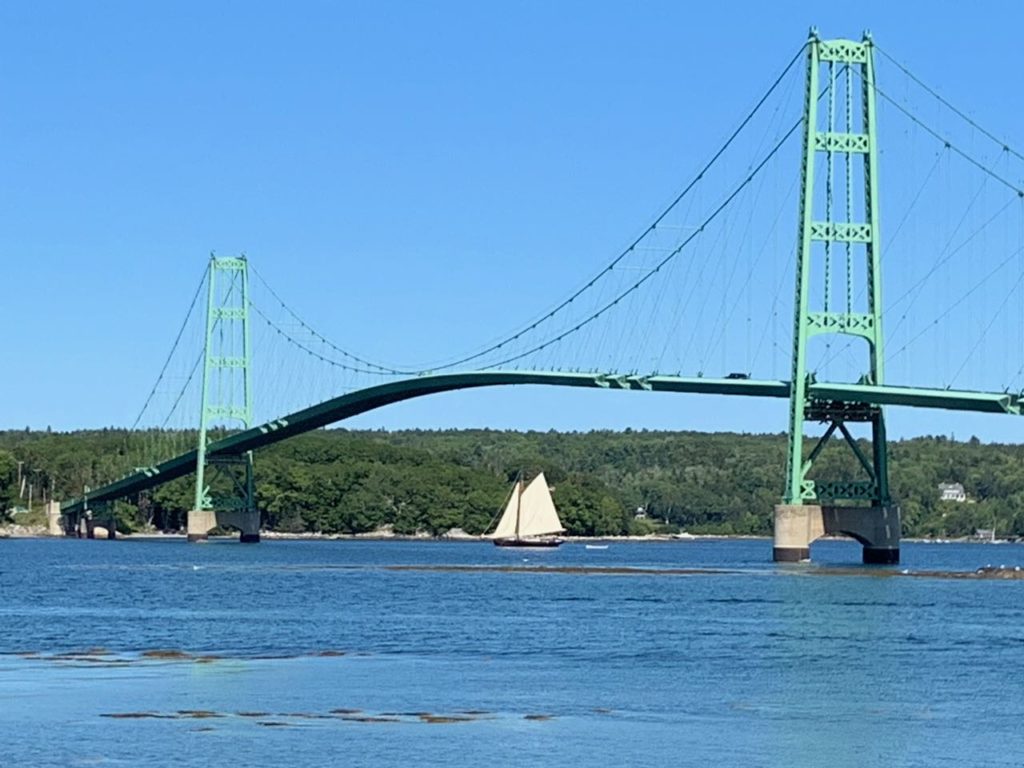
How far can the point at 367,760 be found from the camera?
92.1ft

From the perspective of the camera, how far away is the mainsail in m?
132

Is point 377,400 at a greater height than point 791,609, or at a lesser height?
greater

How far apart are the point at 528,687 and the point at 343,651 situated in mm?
7192

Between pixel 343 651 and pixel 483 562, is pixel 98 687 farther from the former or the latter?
pixel 483 562

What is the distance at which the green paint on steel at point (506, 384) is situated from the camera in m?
75.8

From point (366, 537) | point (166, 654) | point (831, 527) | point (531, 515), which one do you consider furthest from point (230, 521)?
point (166, 654)

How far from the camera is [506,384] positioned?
95.8 meters

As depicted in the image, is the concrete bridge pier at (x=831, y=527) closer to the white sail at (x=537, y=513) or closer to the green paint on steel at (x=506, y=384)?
the green paint on steel at (x=506, y=384)

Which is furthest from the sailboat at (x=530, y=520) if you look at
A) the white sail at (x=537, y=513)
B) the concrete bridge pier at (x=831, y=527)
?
the concrete bridge pier at (x=831, y=527)

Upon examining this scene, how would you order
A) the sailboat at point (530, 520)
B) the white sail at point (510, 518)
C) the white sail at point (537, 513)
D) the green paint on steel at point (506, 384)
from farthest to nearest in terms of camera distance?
the white sail at point (510, 518), the white sail at point (537, 513), the sailboat at point (530, 520), the green paint on steel at point (506, 384)

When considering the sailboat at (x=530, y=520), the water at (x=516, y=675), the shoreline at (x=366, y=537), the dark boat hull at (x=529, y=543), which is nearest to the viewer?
the water at (x=516, y=675)

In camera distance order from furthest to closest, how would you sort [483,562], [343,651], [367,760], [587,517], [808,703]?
[587,517] → [483,562] → [343,651] → [808,703] → [367,760]

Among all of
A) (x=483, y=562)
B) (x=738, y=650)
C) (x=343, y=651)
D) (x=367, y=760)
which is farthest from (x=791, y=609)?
(x=483, y=562)

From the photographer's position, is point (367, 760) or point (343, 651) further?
point (343, 651)
